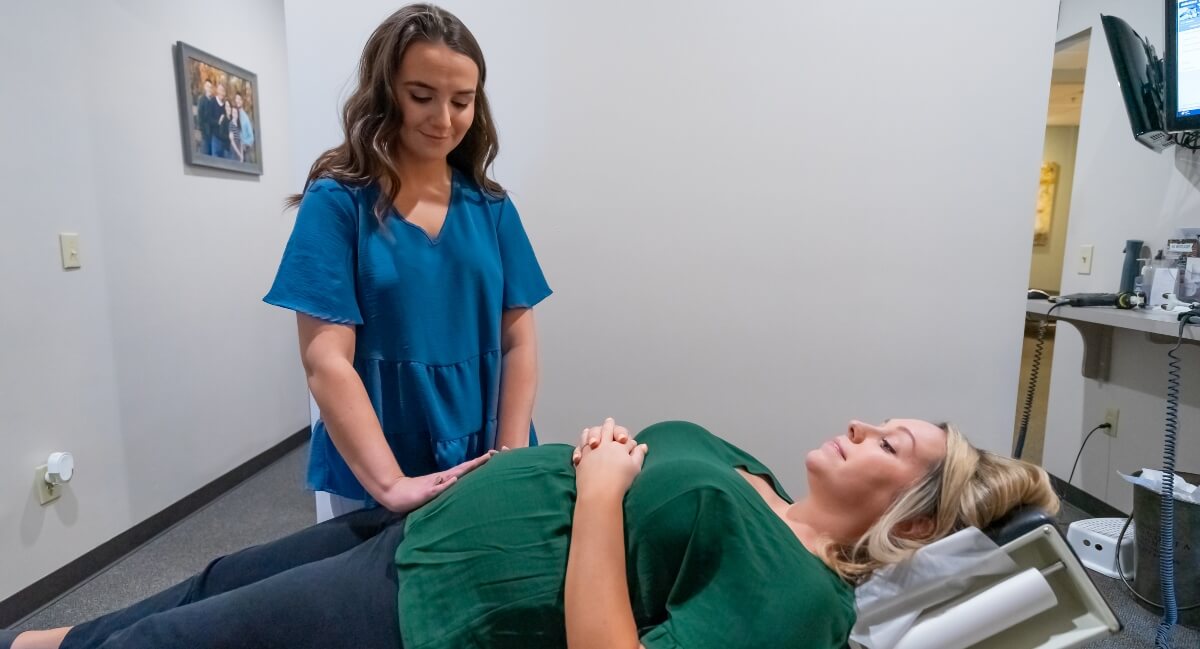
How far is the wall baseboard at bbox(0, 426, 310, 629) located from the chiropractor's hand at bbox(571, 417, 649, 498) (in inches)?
69.1

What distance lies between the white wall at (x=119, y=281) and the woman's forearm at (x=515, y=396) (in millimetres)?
1482

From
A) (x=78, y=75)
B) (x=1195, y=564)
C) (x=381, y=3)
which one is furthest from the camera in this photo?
(x=78, y=75)

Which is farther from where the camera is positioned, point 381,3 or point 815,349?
point 815,349

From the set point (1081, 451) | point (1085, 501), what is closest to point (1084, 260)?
point (1081, 451)

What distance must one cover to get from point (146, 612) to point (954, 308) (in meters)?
2.08

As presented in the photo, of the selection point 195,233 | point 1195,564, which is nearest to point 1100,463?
point 1195,564

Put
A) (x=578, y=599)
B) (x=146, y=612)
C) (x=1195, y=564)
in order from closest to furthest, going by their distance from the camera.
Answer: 1. (x=578, y=599)
2. (x=146, y=612)
3. (x=1195, y=564)

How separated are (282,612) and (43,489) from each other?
58.0 inches

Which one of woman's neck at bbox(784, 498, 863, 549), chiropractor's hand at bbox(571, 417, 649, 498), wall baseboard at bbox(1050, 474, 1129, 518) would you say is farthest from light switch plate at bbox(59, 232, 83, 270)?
wall baseboard at bbox(1050, 474, 1129, 518)

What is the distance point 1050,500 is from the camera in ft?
3.44

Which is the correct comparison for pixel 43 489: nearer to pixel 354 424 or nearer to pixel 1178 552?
pixel 354 424

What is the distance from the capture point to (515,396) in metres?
1.27

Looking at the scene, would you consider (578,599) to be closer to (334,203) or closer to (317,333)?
(317,333)

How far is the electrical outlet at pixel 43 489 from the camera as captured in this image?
1882mm
